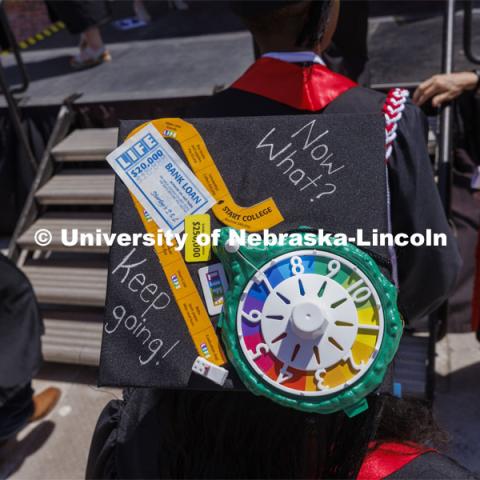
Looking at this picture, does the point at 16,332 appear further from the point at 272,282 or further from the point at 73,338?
the point at 272,282

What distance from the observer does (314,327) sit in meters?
0.81

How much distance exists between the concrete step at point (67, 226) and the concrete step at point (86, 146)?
0.38m

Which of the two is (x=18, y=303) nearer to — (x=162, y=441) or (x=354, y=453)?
(x=162, y=441)

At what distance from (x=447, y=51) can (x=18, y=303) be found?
2.43 m

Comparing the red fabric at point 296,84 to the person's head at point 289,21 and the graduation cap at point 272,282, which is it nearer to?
the person's head at point 289,21

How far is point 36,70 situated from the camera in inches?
208

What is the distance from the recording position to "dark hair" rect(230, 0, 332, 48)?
1.19 metres

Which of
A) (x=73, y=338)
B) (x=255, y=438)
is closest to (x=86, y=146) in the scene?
(x=73, y=338)

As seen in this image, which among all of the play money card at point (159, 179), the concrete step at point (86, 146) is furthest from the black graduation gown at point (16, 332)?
the play money card at point (159, 179)

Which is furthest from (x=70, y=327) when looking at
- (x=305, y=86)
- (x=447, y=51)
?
(x=447, y=51)

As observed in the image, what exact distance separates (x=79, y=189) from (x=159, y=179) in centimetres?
237

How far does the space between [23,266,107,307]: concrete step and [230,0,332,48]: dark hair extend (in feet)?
6.73

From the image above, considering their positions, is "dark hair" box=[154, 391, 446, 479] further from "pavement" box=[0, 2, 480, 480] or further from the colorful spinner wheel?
"pavement" box=[0, 2, 480, 480]

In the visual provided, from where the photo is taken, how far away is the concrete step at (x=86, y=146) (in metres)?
3.23
